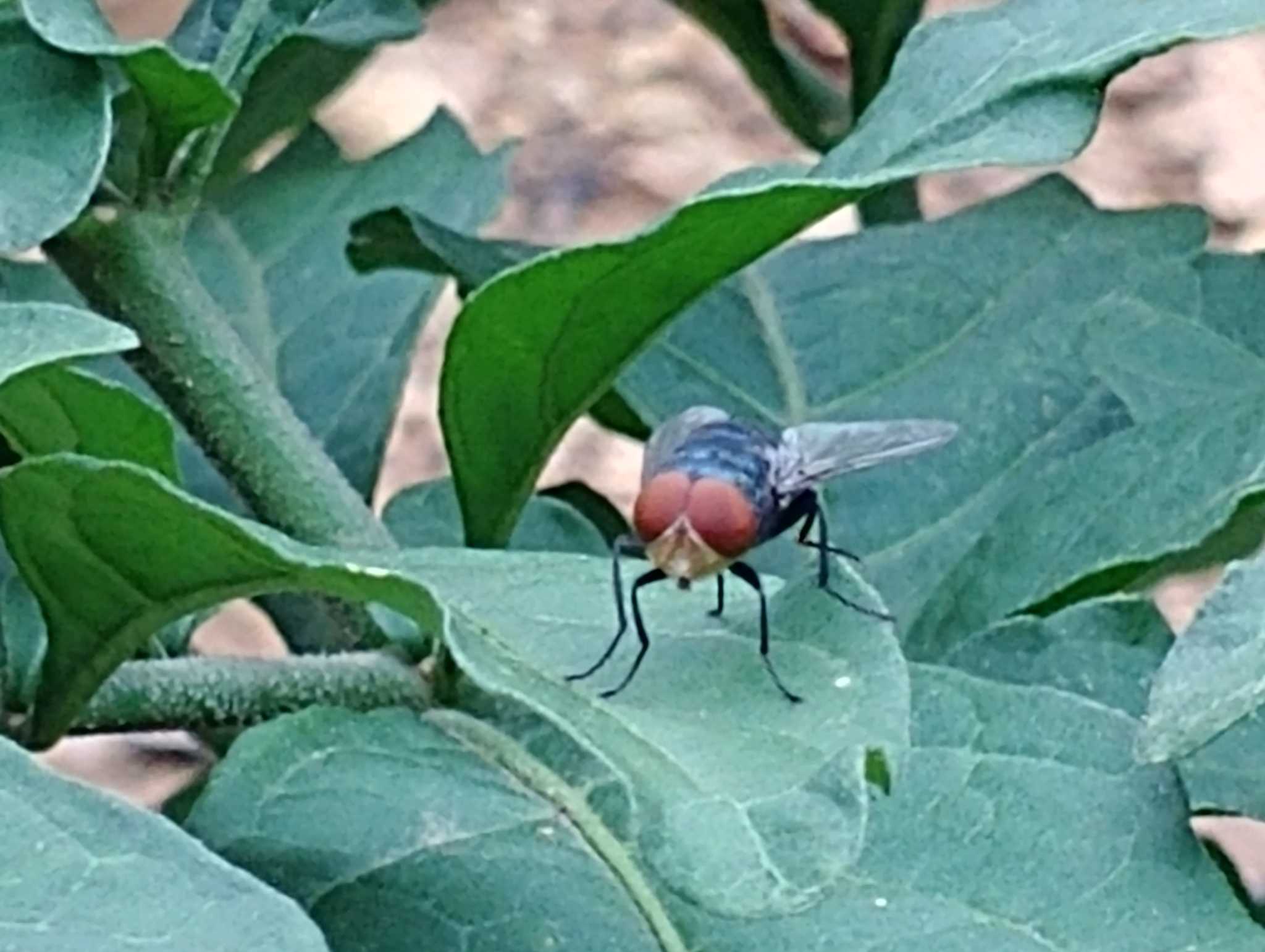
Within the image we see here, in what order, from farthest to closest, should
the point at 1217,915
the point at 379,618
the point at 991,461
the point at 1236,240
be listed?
1. the point at 1236,240
2. the point at 991,461
3. the point at 379,618
4. the point at 1217,915

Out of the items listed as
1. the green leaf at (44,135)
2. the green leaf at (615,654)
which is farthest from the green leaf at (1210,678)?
the green leaf at (44,135)

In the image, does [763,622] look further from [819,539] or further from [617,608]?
[819,539]

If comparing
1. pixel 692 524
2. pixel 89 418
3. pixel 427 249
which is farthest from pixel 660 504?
pixel 427 249

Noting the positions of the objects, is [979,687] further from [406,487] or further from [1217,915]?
[406,487]

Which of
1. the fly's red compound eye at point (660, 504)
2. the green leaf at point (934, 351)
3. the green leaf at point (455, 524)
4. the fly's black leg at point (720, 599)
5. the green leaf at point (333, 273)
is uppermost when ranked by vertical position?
the fly's red compound eye at point (660, 504)

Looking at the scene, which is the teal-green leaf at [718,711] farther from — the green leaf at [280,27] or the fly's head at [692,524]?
the green leaf at [280,27]

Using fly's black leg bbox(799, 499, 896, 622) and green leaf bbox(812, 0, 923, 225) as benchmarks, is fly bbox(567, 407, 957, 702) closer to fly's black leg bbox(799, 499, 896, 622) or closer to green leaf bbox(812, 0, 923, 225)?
fly's black leg bbox(799, 499, 896, 622)

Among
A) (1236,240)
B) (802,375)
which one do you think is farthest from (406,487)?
(1236,240)
